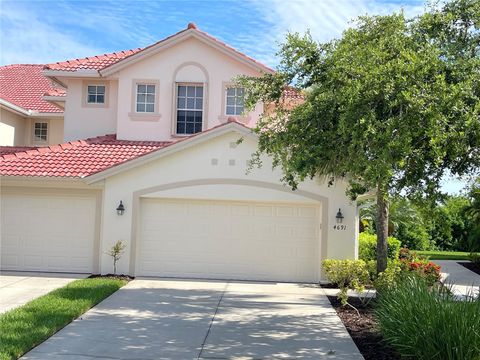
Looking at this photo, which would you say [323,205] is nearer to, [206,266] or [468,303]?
[206,266]

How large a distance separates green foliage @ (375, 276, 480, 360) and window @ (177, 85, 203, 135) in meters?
11.6

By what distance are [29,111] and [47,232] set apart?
8.76 meters

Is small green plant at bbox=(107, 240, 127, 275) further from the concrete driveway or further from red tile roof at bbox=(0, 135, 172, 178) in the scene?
red tile roof at bbox=(0, 135, 172, 178)

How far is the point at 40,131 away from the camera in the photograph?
22.9m

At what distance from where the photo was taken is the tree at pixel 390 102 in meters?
6.85

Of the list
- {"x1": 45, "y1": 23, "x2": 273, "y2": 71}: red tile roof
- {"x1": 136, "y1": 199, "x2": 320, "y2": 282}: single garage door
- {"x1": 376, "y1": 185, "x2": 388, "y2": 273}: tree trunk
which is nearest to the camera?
{"x1": 376, "y1": 185, "x2": 388, "y2": 273}: tree trunk

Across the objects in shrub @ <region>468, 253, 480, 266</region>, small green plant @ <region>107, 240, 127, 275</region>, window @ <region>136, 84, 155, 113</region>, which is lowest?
shrub @ <region>468, 253, 480, 266</region>

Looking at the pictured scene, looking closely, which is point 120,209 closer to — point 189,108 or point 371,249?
point 189,108

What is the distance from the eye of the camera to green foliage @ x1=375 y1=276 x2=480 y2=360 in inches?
250

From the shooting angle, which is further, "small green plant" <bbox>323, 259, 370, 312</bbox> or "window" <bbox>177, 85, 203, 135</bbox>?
"window" <bbox>177, 85, 203, 135</bbox>

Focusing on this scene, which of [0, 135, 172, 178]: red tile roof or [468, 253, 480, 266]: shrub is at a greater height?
[0, 135, 172, 178]: red tile roof

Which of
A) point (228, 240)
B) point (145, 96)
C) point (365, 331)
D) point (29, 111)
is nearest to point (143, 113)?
point (145, 96)

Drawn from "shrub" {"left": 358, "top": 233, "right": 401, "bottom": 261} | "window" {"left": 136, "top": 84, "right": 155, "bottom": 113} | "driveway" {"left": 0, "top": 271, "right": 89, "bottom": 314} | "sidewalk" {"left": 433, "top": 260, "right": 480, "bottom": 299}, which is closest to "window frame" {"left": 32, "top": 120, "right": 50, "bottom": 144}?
"window" {"left": 136, "top": 84, "right": 155, "bottom": 113}

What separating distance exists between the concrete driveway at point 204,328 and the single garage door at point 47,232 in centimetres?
291
